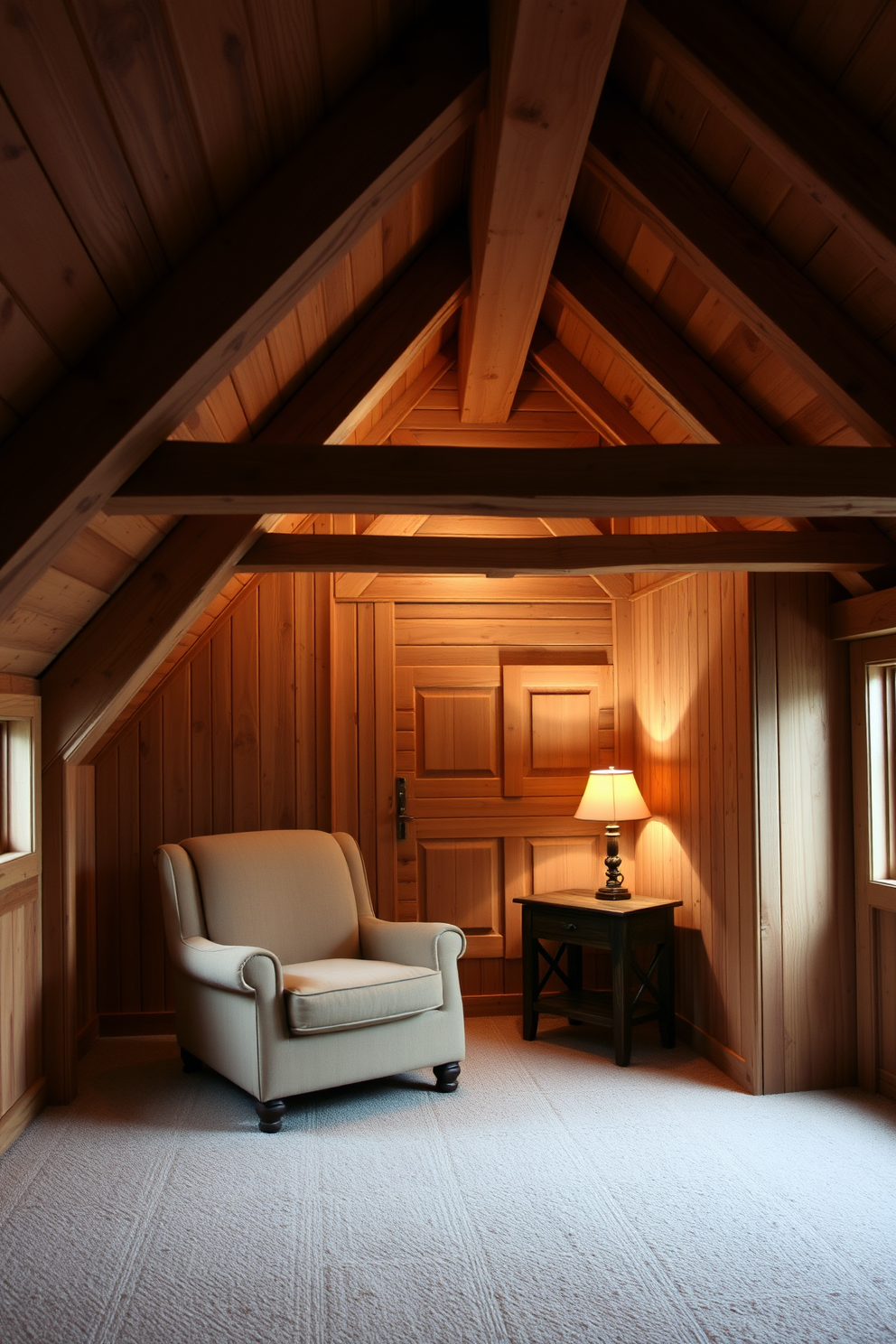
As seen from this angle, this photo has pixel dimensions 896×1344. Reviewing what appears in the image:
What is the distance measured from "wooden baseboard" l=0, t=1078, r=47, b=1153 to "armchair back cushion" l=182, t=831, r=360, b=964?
75 centimetres

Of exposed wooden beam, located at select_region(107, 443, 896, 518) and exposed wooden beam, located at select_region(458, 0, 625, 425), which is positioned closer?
exposed wooden beam, located at select_region(458, 0, 625, 425)

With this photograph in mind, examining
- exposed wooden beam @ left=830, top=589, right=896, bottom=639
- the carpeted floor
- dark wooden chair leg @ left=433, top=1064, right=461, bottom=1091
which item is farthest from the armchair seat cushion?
exposed wooden beam @ left=830, top=589, right=896, bottom=639

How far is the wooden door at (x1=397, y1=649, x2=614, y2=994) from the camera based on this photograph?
4.62 m

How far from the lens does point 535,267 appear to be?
2.84 meters

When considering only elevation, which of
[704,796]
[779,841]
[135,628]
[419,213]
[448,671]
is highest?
[419,213]

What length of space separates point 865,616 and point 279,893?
7.83 feet

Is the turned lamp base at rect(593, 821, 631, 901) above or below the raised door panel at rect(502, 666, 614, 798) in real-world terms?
below

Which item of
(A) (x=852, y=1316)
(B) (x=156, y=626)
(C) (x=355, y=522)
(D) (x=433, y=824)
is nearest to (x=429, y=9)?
(B) (x=156, y=626)

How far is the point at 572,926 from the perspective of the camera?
411 cm

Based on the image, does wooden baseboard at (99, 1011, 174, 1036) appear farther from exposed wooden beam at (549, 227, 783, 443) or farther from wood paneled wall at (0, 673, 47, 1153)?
exposed wooden beam at (549, 227, 783, 443)

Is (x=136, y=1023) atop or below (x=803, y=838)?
below

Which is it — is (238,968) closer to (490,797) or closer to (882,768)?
(490,797)

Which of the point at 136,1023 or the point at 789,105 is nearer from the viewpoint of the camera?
the point at 789,105

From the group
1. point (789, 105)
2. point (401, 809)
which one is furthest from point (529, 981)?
point (789, 105)
